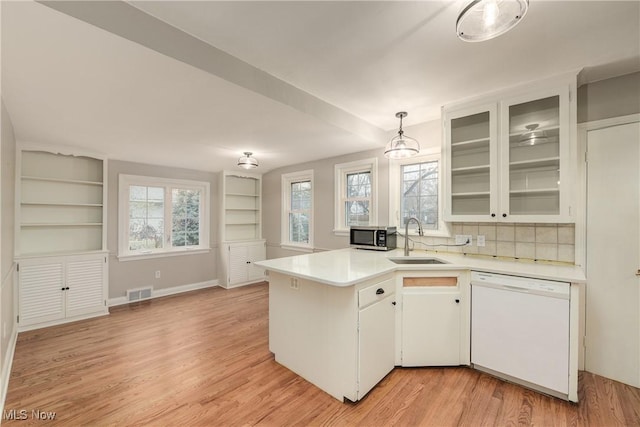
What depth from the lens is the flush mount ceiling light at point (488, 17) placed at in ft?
4.13

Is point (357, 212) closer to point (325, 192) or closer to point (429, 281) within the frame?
point (325, 192)

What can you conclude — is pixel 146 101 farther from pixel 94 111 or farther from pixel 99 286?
pixel 99 286

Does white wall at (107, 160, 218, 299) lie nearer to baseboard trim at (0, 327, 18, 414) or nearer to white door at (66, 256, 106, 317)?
white door at (66, 256, 106, 317)

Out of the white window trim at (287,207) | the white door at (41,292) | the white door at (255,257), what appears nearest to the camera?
the white door at (41,292)

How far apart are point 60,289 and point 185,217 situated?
6.54ft

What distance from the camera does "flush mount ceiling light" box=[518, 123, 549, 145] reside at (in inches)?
92.4

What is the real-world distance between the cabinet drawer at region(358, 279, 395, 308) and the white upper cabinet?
1077mm

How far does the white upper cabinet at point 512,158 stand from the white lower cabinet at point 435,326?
0.82m

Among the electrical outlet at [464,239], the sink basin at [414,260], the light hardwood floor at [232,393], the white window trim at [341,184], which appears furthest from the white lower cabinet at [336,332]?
the white window trim at [341,184]

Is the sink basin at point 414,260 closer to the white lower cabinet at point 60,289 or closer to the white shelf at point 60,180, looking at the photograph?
the white lower cabinet at point 60,289

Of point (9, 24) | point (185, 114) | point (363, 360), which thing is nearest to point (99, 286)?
point (185, 114)

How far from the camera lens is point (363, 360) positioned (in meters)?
1.94

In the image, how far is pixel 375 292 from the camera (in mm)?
2090

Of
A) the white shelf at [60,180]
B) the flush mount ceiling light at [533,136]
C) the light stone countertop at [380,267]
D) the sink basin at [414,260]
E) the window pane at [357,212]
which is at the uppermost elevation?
the flush mount ceiling light at [533,136]
